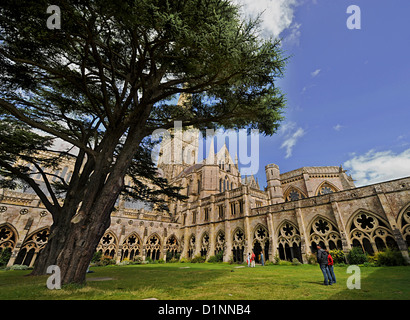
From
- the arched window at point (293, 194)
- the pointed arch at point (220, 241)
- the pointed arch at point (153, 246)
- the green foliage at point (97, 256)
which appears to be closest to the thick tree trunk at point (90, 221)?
the green foliage at point (97, 256)

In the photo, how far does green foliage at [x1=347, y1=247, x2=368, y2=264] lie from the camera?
1155 centimetres

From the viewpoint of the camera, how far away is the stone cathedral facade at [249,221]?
12.6 m

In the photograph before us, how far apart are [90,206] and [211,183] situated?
79.4 ft

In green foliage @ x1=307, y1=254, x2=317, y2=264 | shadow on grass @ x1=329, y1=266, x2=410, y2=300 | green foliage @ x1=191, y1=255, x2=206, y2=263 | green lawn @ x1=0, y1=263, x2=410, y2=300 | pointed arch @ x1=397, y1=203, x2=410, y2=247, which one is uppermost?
pointed arch @ x1=397, y1=203, x2=410, y2=247

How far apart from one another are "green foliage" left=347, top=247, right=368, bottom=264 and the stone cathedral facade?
20.3 inches

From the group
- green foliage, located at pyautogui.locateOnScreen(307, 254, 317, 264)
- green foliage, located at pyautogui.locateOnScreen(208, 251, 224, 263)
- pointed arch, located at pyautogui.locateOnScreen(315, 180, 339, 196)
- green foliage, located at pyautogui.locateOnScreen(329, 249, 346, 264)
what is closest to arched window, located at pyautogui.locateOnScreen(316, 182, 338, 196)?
pointed arch, located at pyautogui.locateOnScreen(315, 180, 339, 196)

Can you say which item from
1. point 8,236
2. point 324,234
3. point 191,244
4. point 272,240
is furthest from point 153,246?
point 324,234

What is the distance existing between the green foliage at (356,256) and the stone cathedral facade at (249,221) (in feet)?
1.69

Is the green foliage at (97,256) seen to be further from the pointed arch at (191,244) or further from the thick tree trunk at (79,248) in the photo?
the thick tree trunk at (79,248)

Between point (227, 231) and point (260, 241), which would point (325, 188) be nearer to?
point (260, 241)

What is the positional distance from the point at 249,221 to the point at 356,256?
961 cm

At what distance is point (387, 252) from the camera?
10.7 meters

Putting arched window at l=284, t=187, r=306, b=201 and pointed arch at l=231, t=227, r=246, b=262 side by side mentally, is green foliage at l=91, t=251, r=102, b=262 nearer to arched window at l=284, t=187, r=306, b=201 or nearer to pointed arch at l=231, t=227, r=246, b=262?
pointed arch at l=231, t=227, r=246, b=262

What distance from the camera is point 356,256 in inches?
464
